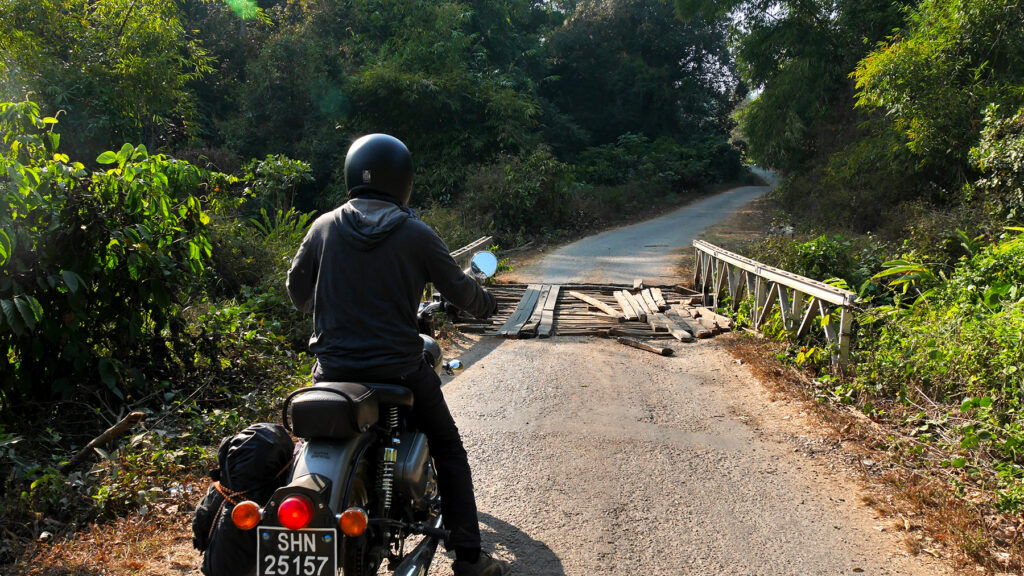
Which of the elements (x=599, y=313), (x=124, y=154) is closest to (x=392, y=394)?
(x=124, y=154)

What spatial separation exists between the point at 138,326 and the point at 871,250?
1012cm

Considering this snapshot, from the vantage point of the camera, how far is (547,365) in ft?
26.8

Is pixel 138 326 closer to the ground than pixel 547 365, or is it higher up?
higher up

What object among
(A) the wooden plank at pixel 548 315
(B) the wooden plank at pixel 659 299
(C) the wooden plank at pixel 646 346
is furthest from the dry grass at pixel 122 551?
(B) the wooden plank at pixel 659 299

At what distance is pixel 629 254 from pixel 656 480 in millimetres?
14357

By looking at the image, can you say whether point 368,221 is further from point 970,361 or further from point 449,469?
point 970,361

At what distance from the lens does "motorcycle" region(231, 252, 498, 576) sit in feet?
→ 7.80

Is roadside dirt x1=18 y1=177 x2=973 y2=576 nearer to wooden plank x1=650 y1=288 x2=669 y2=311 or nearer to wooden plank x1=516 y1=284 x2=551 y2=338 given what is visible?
wooden plank x1=516 y1=284 x2=551 y2=338

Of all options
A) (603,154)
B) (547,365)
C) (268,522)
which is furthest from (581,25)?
(268,522)

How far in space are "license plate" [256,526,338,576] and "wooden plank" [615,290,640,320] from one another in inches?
348

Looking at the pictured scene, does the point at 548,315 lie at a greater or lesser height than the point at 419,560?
lesser

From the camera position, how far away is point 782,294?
8.70 meters

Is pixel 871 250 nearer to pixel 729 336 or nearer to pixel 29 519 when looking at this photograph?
pixel 729 336

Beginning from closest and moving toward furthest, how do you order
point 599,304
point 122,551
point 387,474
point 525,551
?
point 387,474 → point 122,551 → point 525,551 → point 599,304
